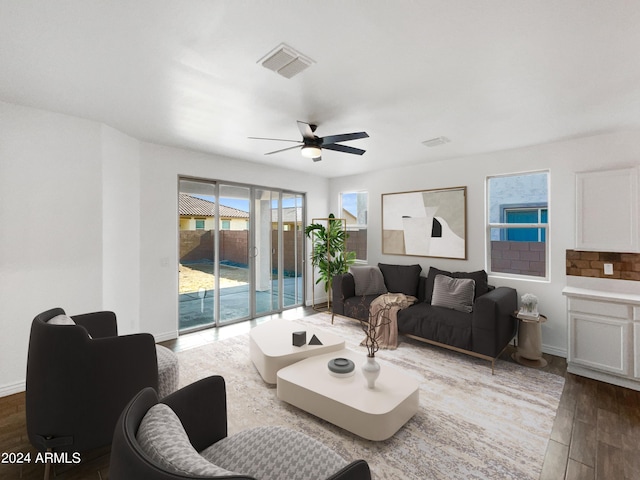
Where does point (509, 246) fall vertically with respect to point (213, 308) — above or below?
above

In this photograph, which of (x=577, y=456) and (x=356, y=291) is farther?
(x=356, y=291)

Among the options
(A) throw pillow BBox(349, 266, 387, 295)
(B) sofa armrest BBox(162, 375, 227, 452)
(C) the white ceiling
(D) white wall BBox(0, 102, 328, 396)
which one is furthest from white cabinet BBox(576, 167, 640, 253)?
(D) white wall BBox(0, 102, 328, 396)

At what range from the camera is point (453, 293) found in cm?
397

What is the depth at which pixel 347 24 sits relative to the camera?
172cm

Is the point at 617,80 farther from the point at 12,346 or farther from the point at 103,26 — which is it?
the point at 12,346

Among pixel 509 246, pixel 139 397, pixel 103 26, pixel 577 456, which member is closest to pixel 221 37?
pixel 103 26

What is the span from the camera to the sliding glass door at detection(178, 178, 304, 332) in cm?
459

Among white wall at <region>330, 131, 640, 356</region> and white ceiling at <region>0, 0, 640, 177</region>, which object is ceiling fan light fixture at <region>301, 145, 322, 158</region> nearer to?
white ceiling at <region>0, 0, 640, 177</region>

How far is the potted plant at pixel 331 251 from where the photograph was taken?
222 inches

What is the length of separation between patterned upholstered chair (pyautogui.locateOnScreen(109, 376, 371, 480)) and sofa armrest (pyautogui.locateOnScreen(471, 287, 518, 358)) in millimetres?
2553

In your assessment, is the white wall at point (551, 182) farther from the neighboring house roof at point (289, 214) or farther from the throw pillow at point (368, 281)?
the neighboring house roof at point (289, 214)

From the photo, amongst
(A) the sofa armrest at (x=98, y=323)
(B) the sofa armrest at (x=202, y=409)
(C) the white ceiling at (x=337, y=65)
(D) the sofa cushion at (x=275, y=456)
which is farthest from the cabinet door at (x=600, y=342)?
(A) the sofa armrest at (x=98, y=323)

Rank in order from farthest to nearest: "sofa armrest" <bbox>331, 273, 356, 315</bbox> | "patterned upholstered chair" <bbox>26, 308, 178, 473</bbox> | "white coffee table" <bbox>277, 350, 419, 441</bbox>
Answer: "sofa armrest" <bbox>331, 273, 356, 315</bbox> → "white coffee table" <bbox>277, 350, 419, 441</bbox> → "patterned upholstered chair" <bbox>26, 308, 178, 473</bbox>

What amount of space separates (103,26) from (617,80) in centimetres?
353
